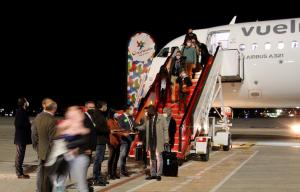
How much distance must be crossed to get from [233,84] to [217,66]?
11.2ft

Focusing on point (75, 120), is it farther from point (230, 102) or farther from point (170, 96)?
point (230, 102)

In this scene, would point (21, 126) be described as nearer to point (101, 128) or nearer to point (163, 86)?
point (101, 128)

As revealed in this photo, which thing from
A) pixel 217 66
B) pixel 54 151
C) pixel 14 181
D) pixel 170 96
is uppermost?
pixel 217 66

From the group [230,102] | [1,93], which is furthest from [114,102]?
[230,102]

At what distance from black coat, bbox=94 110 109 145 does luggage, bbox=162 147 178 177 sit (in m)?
1.78

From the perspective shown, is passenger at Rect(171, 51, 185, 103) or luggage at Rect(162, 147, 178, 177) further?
passenger at Rect(171, 51, 185, 103)

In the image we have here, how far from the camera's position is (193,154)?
57.0ft

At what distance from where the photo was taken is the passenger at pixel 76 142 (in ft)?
25.6

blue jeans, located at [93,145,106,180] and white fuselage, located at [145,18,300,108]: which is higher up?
→ white fuselage, located at [145,18,300,108]

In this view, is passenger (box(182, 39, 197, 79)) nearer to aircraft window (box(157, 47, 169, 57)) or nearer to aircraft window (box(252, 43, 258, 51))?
aircraft window (box(252, 43, 258, 51))

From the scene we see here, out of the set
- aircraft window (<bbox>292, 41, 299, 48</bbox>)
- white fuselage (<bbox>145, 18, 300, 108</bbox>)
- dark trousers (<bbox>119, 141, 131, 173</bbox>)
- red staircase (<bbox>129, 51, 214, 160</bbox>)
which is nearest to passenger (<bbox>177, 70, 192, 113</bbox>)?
red staircase (<bbox>129, 51, 214, 160</bbox>)

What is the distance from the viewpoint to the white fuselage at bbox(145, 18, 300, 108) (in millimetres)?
21922

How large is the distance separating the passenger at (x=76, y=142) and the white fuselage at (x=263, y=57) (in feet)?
47.6

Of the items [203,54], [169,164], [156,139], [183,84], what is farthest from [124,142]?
[203,54]
